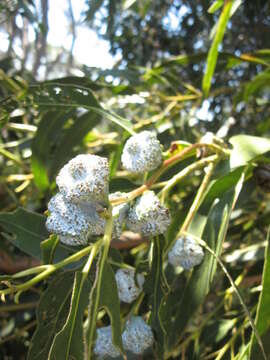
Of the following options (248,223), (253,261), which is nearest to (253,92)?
(248,223)

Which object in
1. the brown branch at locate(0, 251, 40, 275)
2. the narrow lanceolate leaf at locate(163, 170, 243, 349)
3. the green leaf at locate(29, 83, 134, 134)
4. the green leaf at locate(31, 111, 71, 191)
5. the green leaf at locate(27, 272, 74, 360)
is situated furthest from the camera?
the brown branch at locate(0, 251, 40, 275)

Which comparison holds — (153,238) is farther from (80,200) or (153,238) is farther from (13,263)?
(13,263)

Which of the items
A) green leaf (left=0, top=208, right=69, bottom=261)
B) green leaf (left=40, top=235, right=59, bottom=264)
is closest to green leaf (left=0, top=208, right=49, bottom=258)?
green leaf (left=0, top=208, right=69, bottom=261)

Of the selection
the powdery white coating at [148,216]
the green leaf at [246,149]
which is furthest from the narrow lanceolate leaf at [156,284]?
the green leaf at [246,149]

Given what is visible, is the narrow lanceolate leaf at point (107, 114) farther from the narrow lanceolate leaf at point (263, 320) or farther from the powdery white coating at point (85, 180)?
the narrow lanceolate leaf at point (263, 320)

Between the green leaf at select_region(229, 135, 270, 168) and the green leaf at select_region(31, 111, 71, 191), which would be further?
the green leaf at select_region(31, 111, 71, 191)

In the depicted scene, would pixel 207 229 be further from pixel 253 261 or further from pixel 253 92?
pixel 253 92

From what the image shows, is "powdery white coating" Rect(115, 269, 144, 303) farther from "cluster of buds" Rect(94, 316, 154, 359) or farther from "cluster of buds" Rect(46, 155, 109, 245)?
"cluster of buds" Rect(46, 155, 109, 245)
